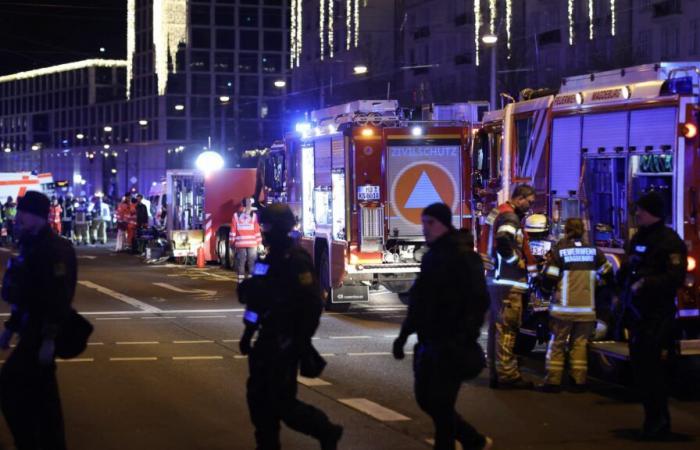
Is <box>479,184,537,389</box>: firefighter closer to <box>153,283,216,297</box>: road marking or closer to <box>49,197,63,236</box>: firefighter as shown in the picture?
<box>153,283,216,297</box>: road marking

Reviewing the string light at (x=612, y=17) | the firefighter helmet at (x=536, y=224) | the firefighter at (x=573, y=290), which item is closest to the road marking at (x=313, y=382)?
the firefighter at (x=573, y=290)

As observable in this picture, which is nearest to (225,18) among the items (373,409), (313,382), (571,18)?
(571,18)

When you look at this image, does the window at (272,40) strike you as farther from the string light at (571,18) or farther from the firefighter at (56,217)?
the firefighter at (56,217)

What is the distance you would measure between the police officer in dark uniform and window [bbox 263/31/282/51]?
13539 cm

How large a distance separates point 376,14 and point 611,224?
63.3 meters

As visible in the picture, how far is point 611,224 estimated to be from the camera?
43.0ft

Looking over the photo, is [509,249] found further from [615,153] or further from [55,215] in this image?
[55,215]

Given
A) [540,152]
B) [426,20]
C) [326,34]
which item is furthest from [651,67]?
[326,34]

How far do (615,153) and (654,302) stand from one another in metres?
3.19

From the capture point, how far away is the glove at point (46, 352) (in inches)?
309

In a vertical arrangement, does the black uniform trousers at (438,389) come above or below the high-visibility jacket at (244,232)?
below

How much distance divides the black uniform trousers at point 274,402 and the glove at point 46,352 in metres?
1.21

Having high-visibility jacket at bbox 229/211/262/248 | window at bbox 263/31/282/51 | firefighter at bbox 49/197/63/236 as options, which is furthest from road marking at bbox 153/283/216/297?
window at bbox 263/31/282/51

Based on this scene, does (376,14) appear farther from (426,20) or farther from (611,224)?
(611,224)
